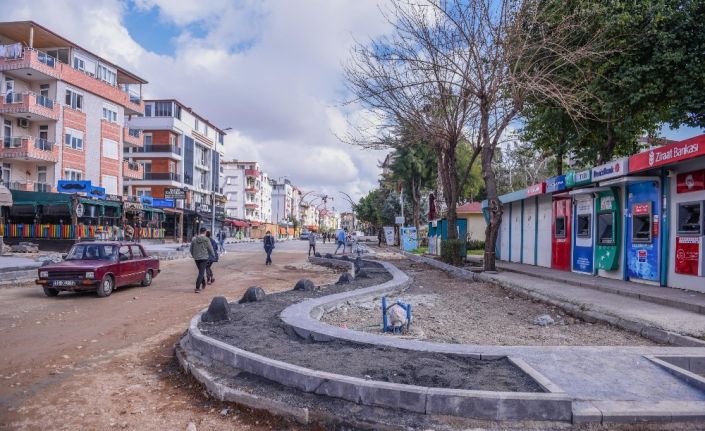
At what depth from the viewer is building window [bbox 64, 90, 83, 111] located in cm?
3600

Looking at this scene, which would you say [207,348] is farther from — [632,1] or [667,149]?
[632,1]

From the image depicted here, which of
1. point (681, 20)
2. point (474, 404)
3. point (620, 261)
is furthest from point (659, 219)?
point (474, 404)

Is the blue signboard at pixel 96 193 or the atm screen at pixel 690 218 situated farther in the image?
the blue signboard at pixel 96 193

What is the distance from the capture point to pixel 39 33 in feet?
111

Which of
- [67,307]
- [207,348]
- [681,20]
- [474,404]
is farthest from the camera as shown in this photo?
[681,20]

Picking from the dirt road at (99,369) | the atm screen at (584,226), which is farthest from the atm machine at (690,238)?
the dirt road at (99,369)

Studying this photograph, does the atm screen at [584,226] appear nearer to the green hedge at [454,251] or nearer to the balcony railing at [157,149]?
the green hedge at [454,251]

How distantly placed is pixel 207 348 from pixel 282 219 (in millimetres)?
130786

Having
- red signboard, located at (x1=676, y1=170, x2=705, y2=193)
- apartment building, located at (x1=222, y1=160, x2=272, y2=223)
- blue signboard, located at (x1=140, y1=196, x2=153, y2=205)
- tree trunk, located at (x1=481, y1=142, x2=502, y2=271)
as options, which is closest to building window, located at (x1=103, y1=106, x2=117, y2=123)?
blue signboard, located at (x1=140, y1=196, x2=153, y2=205)

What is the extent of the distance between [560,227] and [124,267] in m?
14.1

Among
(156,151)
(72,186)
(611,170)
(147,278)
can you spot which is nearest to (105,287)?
(147,278)

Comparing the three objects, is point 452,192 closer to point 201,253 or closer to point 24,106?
point 201,253

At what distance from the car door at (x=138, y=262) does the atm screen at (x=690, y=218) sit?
1374cm

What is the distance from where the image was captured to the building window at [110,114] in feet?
131
